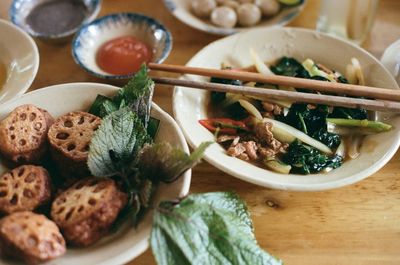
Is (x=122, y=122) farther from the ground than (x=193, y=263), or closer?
farther from the ground

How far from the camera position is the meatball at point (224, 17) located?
1.86m

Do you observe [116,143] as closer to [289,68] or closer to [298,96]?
[298,96]

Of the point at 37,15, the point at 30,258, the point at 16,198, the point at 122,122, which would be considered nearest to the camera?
the point at 30,258

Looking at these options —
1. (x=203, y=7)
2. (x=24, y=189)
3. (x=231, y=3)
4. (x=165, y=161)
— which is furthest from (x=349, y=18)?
(x=24, y=189)

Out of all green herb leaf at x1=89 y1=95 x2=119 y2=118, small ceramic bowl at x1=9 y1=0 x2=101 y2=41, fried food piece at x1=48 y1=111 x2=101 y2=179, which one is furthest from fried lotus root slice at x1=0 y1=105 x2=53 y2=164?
small ceramic bowl at x1=9 y1=0 x2=101 y2=41

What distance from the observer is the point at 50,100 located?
133 cm

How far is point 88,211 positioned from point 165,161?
0.21 m

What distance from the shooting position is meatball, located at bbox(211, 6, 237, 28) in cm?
186

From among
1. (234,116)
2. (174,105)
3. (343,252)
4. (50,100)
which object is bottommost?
(343,252)

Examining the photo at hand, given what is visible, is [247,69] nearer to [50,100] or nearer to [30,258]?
[50,100]

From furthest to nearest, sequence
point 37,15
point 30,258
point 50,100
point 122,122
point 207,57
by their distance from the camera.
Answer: point 37,15 → point 207,57 → point 50,100 → point 122,122 → point 30,258

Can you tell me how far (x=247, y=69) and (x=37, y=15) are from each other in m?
0.90

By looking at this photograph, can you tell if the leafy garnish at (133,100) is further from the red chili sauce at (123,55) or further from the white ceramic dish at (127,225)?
the red chili sauce at (123,55)

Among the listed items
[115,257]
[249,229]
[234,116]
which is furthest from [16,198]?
[234,116]
